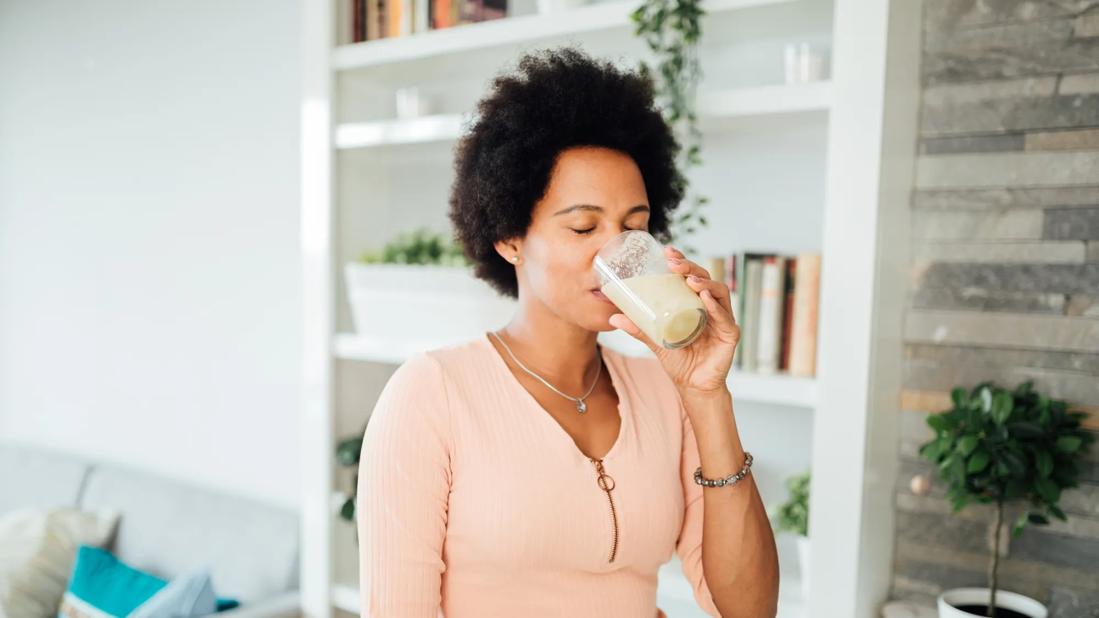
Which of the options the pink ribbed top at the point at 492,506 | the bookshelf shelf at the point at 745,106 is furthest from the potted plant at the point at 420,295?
the pink ribbed top at the point at 492,506

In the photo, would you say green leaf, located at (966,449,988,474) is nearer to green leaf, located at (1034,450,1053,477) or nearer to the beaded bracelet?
green leaf, located at (1034,450,1053,477)

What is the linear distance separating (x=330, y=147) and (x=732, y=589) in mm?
Result: 1405

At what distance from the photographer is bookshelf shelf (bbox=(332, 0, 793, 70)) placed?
1668mm

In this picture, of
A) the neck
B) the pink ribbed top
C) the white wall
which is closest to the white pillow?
the white wall

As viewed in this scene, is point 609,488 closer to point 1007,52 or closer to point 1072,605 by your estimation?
point 1072,605

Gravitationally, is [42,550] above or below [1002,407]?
below

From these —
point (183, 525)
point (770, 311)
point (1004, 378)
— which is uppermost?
point (770, 311)

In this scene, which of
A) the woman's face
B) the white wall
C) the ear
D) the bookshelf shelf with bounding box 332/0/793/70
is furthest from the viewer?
the white wall

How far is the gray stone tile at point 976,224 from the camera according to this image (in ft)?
4.89

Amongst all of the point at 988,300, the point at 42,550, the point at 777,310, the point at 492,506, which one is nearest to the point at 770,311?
the point at 777,310

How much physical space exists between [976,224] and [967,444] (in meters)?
0.41

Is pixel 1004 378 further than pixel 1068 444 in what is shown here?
Yes

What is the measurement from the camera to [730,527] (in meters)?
1.20

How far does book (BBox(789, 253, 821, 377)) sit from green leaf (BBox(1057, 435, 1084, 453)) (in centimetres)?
40
